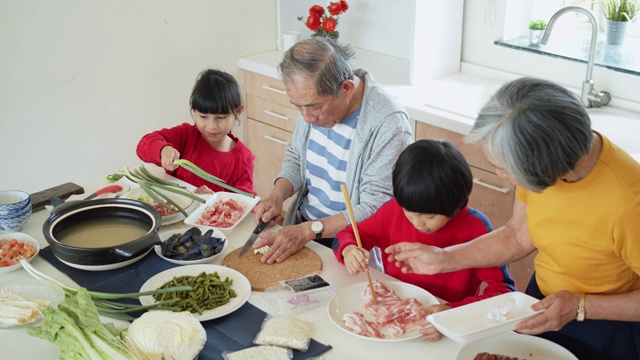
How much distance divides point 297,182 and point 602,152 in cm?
128

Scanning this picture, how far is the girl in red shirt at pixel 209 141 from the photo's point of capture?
279 cm

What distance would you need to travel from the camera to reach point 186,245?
2.22 m

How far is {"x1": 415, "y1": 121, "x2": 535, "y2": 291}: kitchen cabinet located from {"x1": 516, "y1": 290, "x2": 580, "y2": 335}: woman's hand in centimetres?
138

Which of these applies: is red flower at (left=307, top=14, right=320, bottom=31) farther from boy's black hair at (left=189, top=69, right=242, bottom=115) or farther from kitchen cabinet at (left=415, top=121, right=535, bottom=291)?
boy's black hair at (left=189, top=69, right=242, bottom=115)

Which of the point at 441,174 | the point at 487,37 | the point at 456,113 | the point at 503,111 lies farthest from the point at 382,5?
the point at 503,111

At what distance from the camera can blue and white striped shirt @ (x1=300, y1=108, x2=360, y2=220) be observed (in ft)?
8.18

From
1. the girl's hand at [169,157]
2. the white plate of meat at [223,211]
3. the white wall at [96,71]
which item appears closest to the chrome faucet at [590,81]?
the white plate of meat at [223,211]

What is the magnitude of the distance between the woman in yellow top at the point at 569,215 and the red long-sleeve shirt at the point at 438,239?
108 mm

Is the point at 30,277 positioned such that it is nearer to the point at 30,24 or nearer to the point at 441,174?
the point at 441,174

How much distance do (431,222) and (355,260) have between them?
249 millimetres

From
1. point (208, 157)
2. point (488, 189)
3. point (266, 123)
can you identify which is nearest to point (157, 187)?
point (208, 157)

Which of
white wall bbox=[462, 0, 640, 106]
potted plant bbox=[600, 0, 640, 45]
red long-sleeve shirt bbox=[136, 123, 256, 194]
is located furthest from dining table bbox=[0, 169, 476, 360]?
potted plant bbox=[600, 0, 640, 45]

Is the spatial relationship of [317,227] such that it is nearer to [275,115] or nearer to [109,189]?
[109,189]

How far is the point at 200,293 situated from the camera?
1927 millimetres
